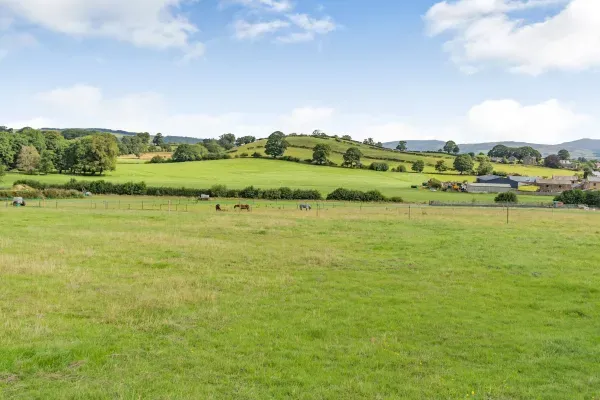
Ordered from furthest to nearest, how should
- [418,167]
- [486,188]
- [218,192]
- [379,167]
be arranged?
[418,167] < [379,167] < [486,188] < [218,192]

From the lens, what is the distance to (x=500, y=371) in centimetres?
1048

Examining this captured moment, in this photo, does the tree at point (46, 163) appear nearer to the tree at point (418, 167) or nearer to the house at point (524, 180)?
the tree at point (418, 167)

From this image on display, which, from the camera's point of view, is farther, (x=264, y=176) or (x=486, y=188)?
(x=264, y=176)

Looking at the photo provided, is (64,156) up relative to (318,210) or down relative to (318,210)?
up

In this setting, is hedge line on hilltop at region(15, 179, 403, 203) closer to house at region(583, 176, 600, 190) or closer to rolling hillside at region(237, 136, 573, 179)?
rolling hillside at region(237, 136, 573, 179)

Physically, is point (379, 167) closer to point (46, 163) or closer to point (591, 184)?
point (591, 184)

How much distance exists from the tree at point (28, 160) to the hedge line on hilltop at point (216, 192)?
30172 mm

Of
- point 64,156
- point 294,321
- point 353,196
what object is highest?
point 64,156

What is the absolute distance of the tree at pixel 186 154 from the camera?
155 m

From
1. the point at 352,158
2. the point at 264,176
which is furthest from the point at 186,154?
the point at 352,158

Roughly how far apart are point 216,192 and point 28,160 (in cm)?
6165

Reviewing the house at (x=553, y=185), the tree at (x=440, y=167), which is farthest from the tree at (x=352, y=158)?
the house at (x=553, y=185)

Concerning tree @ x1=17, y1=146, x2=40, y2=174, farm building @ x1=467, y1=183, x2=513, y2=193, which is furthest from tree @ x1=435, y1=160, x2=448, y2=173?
tree @ x1=17, y1=146, x2=40, y2=174

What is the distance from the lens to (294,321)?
1366 cm
